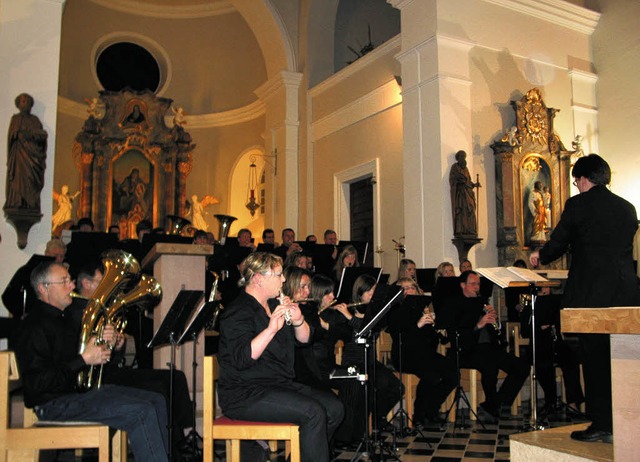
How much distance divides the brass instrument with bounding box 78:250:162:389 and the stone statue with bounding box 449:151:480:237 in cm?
678

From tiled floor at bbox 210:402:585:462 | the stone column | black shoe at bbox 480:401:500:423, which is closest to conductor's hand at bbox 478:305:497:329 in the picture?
black shoe at bbox 480:401:500:423

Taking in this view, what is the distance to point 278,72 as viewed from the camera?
1565 centimetres

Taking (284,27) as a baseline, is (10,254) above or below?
below

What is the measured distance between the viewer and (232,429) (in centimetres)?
365

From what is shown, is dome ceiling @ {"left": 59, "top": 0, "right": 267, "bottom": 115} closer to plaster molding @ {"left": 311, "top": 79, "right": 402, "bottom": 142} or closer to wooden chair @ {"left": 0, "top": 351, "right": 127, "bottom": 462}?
plaster molding @ {"left": 311, "top": 79, "right": 402, "bottom": 142}

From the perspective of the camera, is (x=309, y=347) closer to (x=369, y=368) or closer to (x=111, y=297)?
(x=369, y=368)

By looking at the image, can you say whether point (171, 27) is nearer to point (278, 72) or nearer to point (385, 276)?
point (278, 72)

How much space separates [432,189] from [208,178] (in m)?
9.63

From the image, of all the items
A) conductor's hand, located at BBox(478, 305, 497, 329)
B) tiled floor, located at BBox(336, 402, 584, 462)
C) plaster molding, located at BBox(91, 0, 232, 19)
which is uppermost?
plaster molding, located at BBox(91, 0, 232, 19)

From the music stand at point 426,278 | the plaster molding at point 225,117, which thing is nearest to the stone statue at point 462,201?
the music stand at point 426,278

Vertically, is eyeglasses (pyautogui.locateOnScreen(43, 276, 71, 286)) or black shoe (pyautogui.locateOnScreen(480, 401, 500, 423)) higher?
eyeglasses (pyautogui.locateOnScreen(43, 276, 71, 286))

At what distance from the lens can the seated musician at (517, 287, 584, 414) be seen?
689 cm

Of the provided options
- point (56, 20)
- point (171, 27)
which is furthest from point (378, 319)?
point (171, 27)

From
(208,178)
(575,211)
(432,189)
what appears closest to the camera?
(575,211)
